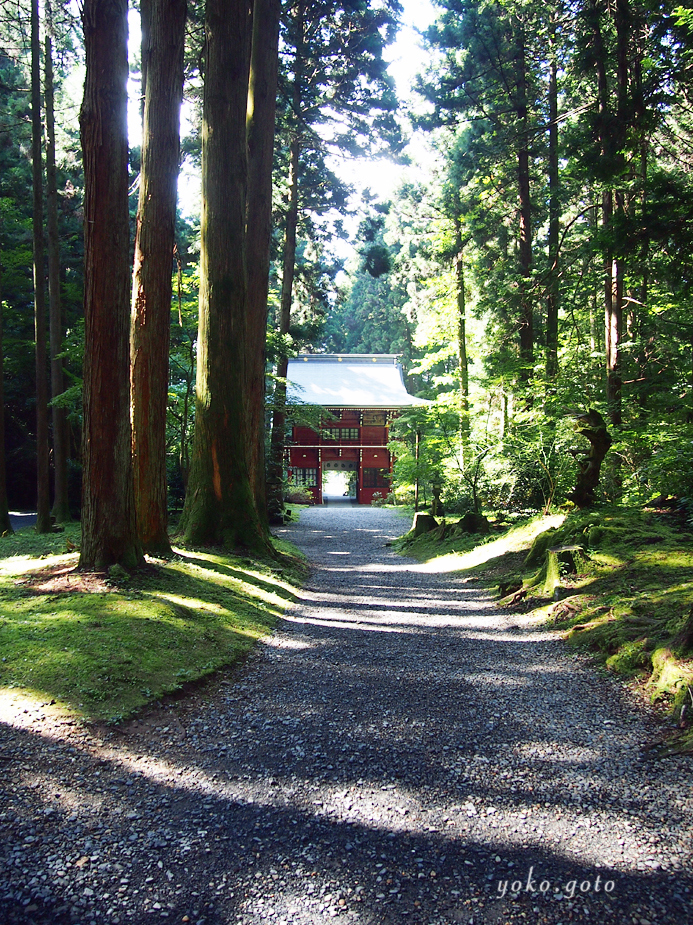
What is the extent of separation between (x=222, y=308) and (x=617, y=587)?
6089 mm

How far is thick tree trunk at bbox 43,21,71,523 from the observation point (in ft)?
45.0

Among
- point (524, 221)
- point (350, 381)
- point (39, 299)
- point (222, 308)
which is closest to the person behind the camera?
point (222, 308)

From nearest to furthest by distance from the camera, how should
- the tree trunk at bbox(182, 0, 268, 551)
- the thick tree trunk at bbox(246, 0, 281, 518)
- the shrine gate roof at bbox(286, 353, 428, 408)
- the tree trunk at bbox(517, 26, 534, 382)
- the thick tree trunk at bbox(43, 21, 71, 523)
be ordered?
1. the tree trunk at bbox(182, 0, 268, 551)
2. the thick tree trunk at bbox(246, 0, 281, 518)
3. the thick tree trunk at bbox(43, 21, 71, 523)
4. the tree trunk at bbox(517, 26, 534, 382)
5. the shrine gate roof at bbox(286, 353, 428, 408)

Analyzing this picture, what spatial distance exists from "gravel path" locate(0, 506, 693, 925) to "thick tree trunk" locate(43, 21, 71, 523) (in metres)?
11.5

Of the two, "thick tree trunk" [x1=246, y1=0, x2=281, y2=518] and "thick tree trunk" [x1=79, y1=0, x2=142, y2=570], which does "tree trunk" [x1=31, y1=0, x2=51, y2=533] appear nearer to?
"thick tree trunk" [x1=246, y1=0, x2=281, y2=518]

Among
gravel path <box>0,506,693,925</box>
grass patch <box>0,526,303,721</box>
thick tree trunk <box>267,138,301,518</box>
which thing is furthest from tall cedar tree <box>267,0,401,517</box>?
gravel path <box>0,506,693,925</box>

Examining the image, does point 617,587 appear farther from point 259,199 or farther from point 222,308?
point 259,199

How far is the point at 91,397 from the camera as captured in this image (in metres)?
5.62

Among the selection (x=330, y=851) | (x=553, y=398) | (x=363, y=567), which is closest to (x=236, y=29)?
(x=553, y=398)

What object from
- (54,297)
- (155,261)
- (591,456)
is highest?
(54,297)

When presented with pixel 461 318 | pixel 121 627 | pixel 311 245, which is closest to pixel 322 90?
pixel 311 245

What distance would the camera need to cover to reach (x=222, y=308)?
8773 millimetres

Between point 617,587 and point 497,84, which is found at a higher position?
point 497,84

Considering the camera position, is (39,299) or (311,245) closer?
(39,299)
